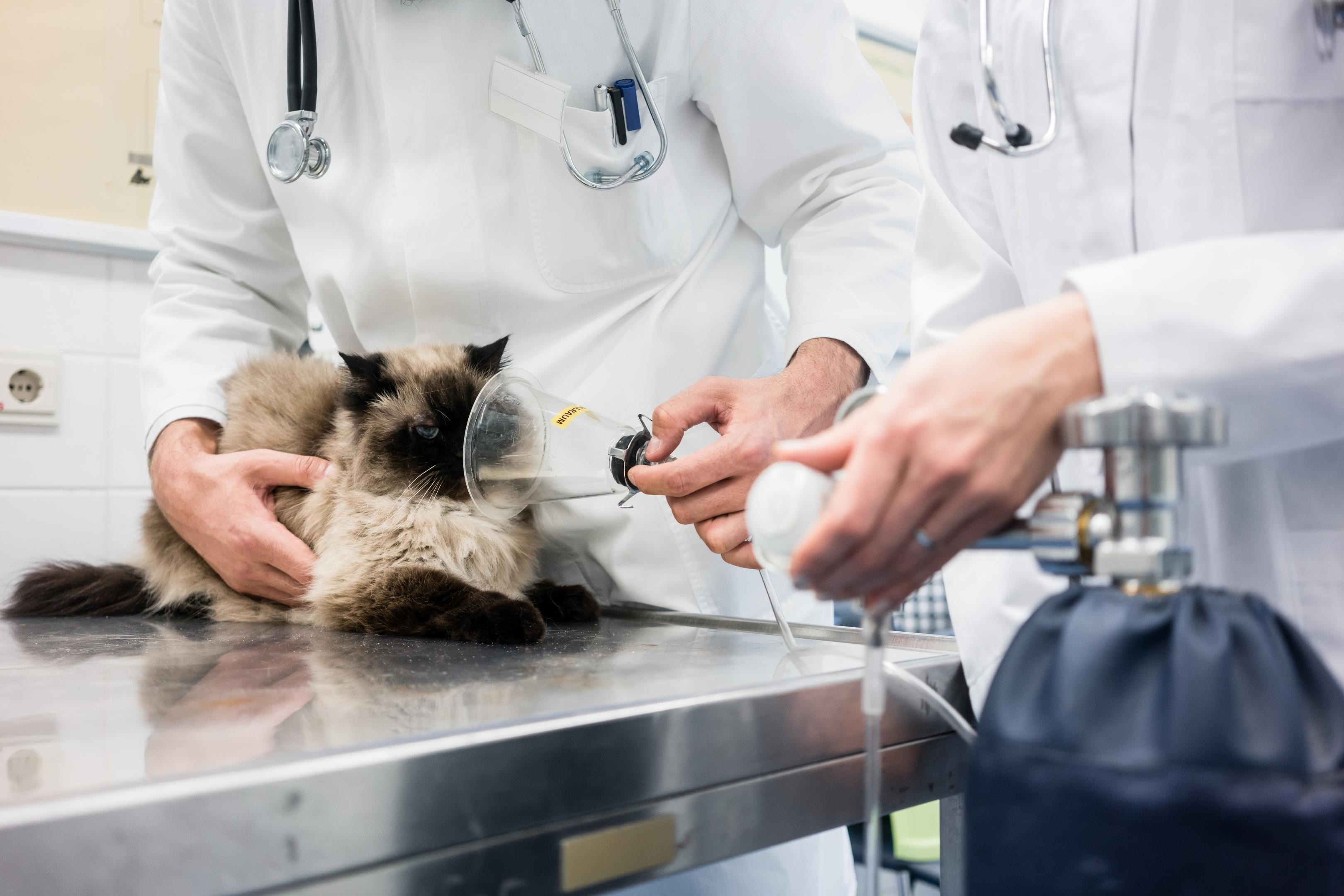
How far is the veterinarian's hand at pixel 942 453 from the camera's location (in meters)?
0.39

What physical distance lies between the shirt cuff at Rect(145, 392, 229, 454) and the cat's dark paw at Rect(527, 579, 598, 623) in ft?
1.91

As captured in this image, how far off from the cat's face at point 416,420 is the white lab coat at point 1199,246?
68 cm

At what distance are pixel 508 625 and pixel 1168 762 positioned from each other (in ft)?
2.29

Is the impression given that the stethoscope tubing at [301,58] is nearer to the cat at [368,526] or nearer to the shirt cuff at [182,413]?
the cat at [368,526]

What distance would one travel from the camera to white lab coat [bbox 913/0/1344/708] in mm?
446

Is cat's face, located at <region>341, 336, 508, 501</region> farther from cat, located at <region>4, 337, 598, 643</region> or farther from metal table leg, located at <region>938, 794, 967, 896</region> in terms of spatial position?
metal table leg, located at <region>938, 794, 967, 896</region>

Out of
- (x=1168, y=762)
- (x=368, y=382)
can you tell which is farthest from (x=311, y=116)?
(x=1168, y=762)

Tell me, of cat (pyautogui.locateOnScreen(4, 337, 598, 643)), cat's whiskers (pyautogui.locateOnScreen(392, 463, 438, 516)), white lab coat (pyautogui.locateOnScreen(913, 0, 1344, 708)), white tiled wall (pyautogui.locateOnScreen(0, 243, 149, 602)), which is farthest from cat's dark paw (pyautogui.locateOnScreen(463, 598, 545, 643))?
white tiled wall (pyautogui.locateOnScreen(0, 243, 149, 602))

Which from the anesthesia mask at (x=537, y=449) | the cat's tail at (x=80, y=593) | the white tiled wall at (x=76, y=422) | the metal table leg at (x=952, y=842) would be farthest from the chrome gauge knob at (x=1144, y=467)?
the white tiled wall at (x=76, y=422)

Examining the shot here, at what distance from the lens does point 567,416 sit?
96 cm

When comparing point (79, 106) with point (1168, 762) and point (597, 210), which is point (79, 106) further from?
point (1168, 762)

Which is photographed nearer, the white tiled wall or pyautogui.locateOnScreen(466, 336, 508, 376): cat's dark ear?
pyautogui.locateOnScreen(466, 336, 508, 376): cat's dark ear

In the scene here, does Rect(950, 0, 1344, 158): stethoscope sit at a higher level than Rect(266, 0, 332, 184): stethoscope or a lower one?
lower

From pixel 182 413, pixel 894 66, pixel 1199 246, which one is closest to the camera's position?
pixel 1199 246
